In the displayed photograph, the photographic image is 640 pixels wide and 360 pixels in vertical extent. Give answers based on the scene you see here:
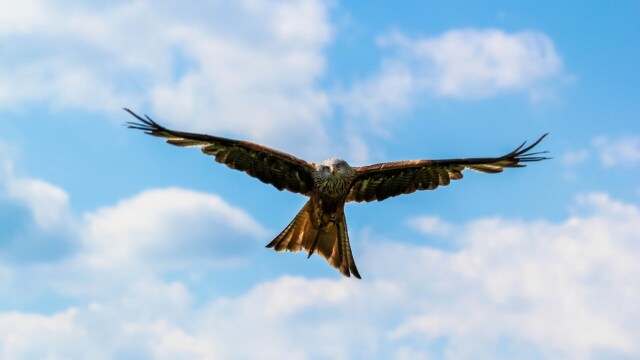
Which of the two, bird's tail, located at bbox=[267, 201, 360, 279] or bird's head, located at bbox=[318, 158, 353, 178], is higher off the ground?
bird's head, located at bbox=[318, 158, 353, 178]

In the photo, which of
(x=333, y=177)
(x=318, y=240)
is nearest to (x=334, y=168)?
(x=333, y=177)

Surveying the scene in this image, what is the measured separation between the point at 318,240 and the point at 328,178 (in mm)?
1162

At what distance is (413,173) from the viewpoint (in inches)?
766

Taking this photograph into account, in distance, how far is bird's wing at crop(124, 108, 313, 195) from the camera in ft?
59.7

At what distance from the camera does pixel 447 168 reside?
63.8ft

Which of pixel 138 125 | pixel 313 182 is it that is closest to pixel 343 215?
pixel 313 182

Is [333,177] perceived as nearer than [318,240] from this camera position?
Yes

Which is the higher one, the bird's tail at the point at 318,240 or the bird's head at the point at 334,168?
the bird's head at the point at 334,168

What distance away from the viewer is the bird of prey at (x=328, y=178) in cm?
1834

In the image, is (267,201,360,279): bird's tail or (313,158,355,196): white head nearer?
(313,158,355,196): white head

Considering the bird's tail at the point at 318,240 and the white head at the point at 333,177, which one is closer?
the white head at the point at 333,177

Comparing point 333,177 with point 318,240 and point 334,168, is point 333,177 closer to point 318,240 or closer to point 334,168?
point 334,168

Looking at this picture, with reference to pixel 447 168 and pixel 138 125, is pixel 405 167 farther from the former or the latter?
pixel 138 125

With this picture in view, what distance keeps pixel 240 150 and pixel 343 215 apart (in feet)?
6.38
